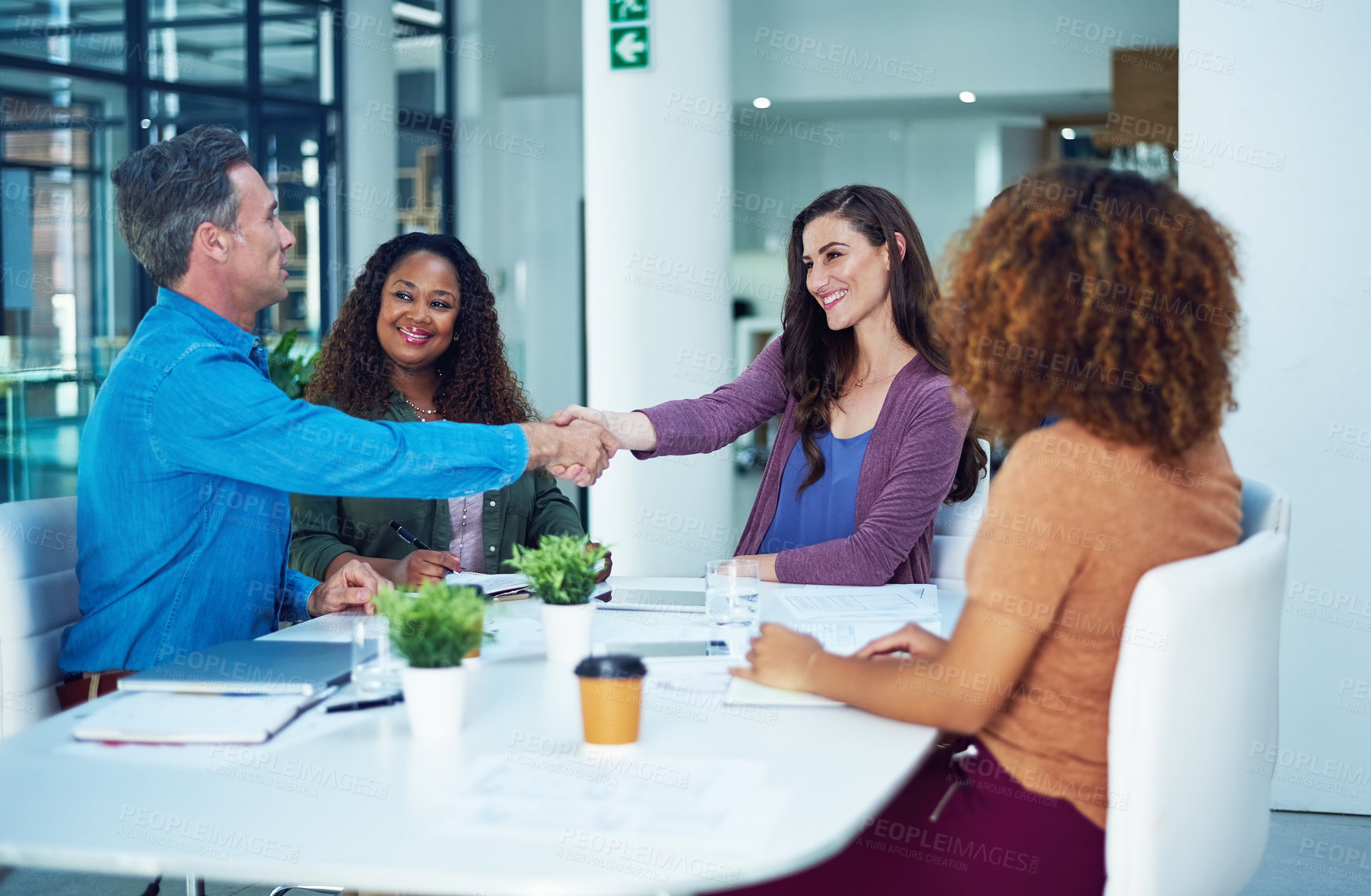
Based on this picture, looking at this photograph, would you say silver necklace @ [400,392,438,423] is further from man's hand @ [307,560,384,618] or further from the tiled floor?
the tiled floor

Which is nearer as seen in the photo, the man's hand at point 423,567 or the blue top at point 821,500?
the man's hand at point 423,567

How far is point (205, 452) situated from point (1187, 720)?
141 cm

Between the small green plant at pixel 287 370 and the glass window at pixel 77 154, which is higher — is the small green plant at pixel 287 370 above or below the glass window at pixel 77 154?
below

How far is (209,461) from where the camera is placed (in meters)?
1.89

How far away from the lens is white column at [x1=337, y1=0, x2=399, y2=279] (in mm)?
7598

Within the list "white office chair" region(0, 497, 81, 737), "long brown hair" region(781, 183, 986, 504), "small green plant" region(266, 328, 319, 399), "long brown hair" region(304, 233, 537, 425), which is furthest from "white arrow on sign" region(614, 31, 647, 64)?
"white office chair" region(0, 497, 81, 737)

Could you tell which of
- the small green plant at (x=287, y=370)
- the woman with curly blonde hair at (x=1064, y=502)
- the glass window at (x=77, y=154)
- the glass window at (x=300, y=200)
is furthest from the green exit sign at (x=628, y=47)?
the woman with curly blonde hair at (x=1064, y=502)

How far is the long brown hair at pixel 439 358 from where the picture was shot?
9.30ft

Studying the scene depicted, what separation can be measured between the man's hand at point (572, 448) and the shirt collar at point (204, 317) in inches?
20.1

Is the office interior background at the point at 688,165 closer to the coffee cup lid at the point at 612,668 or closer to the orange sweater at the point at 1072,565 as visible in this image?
the orange sweater at the point at 1072,565

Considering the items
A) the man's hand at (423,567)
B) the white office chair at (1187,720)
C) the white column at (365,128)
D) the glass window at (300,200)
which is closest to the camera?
the white office chair at (1187,720)

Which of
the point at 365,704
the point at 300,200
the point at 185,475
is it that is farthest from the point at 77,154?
the point at 365,704

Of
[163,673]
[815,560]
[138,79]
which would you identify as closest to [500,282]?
[138,79]

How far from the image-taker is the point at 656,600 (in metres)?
2.15
